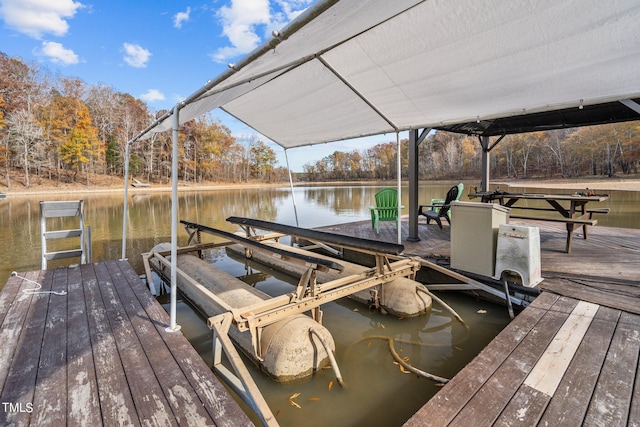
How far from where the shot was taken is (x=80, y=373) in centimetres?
177

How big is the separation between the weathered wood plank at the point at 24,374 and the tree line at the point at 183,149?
2307cm

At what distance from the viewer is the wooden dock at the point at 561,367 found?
1391mm

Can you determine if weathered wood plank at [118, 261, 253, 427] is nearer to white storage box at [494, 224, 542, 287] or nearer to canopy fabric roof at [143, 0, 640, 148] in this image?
canopy fabric roof at [143, 0, 640, 148]

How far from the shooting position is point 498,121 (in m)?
6.21

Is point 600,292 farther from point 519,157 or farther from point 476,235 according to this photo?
point 519,157

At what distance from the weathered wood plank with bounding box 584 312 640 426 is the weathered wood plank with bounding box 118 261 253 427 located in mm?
1616

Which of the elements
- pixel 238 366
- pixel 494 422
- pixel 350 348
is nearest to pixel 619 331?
pixel 494 422

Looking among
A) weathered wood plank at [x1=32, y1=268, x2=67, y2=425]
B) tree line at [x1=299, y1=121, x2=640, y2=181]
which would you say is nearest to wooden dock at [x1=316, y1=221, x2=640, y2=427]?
weathered wood plank at [x1=32, y1=268, x2=67, y2=425]

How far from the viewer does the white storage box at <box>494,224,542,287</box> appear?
289 cm

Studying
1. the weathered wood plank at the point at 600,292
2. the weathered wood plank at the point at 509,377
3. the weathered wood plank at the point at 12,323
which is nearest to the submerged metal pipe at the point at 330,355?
the weathered wood plank at the point at 509,377

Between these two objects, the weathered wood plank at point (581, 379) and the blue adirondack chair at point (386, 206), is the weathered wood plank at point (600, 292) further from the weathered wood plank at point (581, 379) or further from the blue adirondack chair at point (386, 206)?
the blue adirondack chair at point (386, 206)

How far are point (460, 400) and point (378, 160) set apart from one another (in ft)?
165

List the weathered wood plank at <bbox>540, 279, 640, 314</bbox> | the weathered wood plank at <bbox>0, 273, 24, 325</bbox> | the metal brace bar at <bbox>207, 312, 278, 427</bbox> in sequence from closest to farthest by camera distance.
→ the metal brace bar at <bbox>207, 312, 278, 427</bbox> → the weathered wood plank at <bbox>540, 279, 640, 314</bbox> → the weathered wood plank at <bbox>0, 273, 24, 325</bbox>

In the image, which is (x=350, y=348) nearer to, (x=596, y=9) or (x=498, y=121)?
(x=596, y=9)
